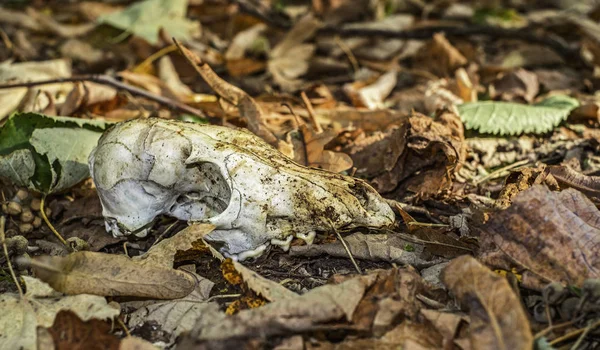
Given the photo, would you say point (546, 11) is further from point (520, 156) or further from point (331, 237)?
point (331, 237)

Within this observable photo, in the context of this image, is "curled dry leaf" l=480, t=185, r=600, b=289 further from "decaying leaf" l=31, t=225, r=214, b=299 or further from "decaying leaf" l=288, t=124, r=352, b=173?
"decaying leaf" l=31, t=225, r=214, b=299

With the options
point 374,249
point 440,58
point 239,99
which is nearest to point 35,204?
point 239,99

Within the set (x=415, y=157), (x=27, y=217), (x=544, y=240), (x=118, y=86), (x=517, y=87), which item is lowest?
(x=517, y=87)

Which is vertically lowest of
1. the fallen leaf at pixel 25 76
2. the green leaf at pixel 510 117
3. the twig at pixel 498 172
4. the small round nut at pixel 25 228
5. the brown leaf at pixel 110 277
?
the twig at pixel 498 172

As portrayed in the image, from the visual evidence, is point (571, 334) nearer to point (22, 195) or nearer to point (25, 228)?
point (25, 228)

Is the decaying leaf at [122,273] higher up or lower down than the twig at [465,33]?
higher up

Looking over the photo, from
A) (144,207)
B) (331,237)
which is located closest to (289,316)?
(331,237)

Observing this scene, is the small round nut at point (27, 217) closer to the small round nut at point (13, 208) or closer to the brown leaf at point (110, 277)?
the small round nut at point (13, 208)

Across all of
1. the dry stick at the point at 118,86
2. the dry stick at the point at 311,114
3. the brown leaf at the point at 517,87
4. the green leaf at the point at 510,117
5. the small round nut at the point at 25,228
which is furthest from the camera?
the brown leaf at the point at 517,87

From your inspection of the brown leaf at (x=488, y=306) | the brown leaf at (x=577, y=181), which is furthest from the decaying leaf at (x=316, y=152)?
the brown leaf at (x=488, y=306)
